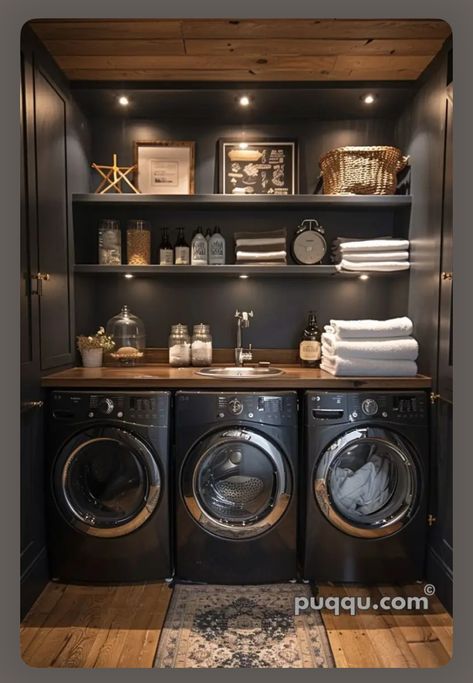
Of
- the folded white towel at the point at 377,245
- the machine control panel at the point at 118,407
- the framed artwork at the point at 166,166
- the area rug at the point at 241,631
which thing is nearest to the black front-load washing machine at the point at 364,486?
the area rug at the point at 241,631

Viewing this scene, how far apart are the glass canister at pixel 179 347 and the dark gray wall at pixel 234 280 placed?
152 mm

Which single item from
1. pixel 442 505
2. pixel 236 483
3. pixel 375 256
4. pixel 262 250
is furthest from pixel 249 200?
pixel 442 505

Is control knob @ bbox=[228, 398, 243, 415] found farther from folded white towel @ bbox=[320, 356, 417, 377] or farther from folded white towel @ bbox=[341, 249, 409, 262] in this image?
folded white towel @ bbox=[341, 249, 409, 262]

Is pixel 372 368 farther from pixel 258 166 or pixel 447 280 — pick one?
pixel 258 166

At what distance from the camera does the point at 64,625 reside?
199 cm

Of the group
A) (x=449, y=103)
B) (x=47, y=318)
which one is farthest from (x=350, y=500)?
(x=449, y=103)

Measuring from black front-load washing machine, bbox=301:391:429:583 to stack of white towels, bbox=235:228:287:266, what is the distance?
2.68 feet

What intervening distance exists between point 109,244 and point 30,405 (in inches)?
40.2

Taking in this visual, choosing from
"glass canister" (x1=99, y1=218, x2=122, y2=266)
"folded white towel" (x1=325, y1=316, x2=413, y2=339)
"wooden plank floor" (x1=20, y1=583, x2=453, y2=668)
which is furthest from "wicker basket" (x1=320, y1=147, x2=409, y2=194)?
"wooden plank floor" (x1=20, y1=583, x2=453, y2=668)

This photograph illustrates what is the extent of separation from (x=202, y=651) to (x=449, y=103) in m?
2.32

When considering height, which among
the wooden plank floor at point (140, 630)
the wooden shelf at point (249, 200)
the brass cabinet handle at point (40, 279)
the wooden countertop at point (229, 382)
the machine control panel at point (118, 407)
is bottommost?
the wooden plank floor at point (140, 630)

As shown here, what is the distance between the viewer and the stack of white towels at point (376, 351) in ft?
7.53

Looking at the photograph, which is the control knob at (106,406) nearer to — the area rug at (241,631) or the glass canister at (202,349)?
the glass canister at (202,349)

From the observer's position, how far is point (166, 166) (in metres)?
2.79
